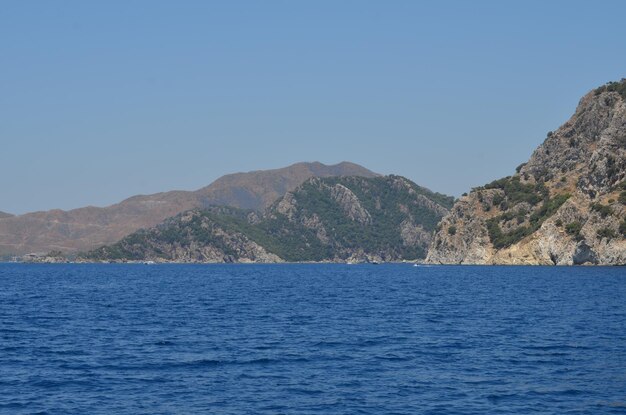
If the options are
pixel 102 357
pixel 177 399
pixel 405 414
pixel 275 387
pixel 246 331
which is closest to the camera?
pixel 405 414

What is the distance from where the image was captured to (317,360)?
51.8 meters

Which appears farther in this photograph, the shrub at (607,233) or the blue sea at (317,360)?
the shrub at (607,233)

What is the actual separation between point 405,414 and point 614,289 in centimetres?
8396

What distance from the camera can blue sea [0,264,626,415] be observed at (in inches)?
1561

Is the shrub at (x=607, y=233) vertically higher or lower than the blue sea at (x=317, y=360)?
higher

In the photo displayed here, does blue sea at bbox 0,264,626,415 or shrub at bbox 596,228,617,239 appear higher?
shrub at bbox 596,228,617,239

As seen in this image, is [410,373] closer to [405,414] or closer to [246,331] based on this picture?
[405,414]

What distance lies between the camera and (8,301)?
360ft

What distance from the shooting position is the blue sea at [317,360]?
130 ft

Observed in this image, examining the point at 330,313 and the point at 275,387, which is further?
the point at 330,313

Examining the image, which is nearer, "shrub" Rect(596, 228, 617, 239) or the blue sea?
the blue sea

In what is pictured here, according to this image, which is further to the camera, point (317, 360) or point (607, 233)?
point (607, 233)

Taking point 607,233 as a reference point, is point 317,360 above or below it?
below

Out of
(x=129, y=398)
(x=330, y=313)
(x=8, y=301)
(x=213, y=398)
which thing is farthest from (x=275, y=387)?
(x=8, y=301)
